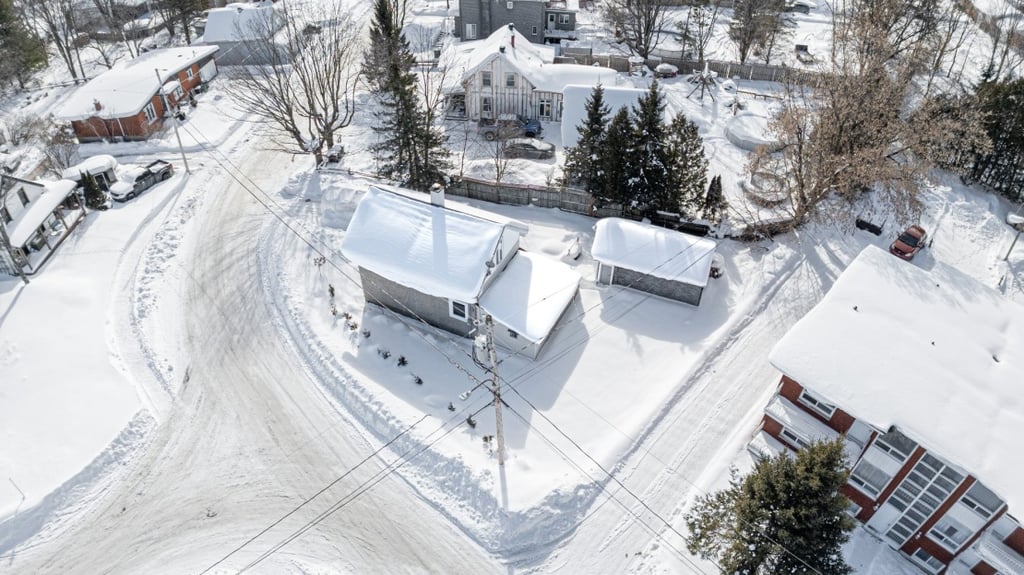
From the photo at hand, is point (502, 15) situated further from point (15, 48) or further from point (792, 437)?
point (792, 437)

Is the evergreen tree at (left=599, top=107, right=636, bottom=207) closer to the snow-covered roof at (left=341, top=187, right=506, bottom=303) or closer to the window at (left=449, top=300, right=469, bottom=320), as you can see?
the snow-covered roof at (left=341, top=187, right=506, bottom=303)

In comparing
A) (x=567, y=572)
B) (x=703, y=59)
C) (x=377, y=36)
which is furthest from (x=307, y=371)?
(x=703, y=59)

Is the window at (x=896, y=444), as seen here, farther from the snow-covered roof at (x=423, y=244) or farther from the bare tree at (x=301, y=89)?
the bare tree at (x=301, y=89)

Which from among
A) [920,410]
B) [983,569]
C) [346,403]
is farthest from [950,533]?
[346,403]

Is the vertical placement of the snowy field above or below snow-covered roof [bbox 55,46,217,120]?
below

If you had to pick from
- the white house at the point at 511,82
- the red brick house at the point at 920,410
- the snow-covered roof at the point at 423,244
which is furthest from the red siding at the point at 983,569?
the white house at the point at 511,82

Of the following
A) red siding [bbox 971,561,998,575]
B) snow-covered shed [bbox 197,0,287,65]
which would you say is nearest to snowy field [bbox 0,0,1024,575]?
→ red siding [bbox 971,561,998,575]
